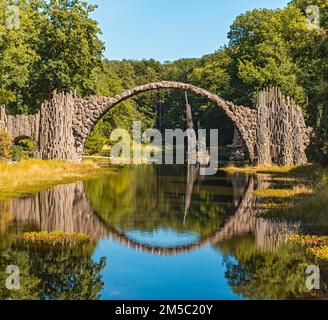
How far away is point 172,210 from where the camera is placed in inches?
949

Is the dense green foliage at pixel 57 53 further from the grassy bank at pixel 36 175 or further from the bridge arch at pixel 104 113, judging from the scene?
the grassy bank at pixel 36 175

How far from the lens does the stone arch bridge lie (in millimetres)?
44156

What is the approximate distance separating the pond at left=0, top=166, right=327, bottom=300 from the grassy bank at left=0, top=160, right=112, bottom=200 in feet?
6.00

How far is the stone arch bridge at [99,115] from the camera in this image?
4416cm

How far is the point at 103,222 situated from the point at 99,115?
27.6 metres

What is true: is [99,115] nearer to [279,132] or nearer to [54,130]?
[54,130]

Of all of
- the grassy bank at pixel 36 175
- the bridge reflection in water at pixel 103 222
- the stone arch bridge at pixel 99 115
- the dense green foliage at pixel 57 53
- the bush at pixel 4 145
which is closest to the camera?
the bridge reflection in water at pixel 103 222

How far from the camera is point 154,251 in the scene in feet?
51.9

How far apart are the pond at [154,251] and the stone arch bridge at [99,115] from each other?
57.3ft

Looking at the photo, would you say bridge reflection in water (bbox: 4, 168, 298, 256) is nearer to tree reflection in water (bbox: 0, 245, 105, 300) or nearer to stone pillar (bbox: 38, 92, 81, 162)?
tree reflection in water (bbox: 0, 245, 105, 300)

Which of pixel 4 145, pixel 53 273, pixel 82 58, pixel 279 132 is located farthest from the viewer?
pixel 82 58

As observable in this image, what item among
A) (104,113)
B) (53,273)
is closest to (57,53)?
(104,113)

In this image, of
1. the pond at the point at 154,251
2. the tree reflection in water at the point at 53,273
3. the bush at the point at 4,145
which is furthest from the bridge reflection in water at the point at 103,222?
the bush at the point at 4,145

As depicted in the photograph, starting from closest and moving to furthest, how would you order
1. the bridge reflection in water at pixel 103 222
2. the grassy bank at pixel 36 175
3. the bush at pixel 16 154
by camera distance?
the bridge reflection in water at pixel 103 222 → the grassy bank at pixel 36 175 → the bush at pixel 16 154
